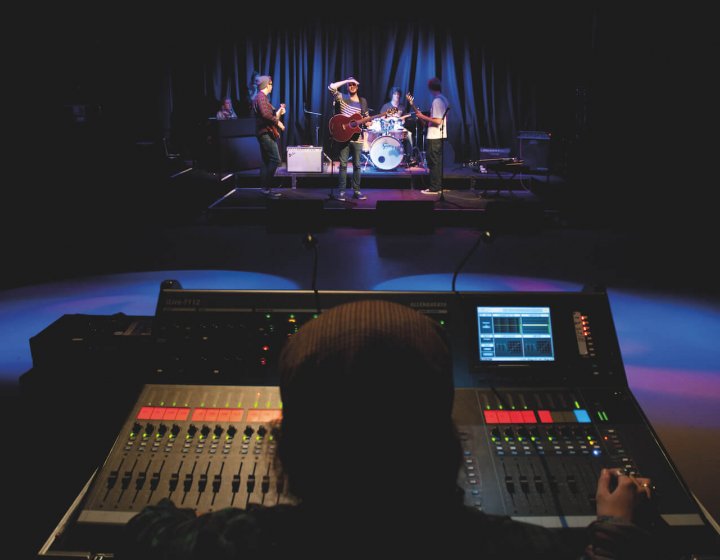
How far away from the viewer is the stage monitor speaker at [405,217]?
25.5 feet

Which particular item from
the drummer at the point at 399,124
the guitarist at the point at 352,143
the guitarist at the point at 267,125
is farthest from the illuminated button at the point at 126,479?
the drummer at the point at 399,124

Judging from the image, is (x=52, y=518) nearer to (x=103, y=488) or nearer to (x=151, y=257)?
(x=103, y=488)

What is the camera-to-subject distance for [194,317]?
1841 mm

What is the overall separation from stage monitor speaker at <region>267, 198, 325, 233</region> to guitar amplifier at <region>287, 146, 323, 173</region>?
2.87 m

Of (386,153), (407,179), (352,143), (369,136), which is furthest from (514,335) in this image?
(369,136)

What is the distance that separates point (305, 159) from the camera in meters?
10.7

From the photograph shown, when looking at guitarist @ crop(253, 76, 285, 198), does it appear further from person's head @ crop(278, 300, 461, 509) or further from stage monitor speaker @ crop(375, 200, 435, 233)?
person's head @ crop(278, 300, 461, 509)

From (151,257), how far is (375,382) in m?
6.15

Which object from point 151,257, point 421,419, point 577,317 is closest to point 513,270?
point 151,257

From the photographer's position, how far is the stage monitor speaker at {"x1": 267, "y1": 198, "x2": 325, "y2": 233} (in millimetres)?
7875

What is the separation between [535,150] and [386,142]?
265 cm

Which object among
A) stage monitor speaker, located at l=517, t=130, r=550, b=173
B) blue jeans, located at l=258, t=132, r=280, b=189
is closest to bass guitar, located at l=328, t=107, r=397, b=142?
blue jeans, located at l=258, t=132, r=280, b=189

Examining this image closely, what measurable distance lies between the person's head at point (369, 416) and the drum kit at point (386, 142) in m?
10.2

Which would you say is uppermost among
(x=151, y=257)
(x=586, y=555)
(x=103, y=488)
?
(x=586, y=555)
